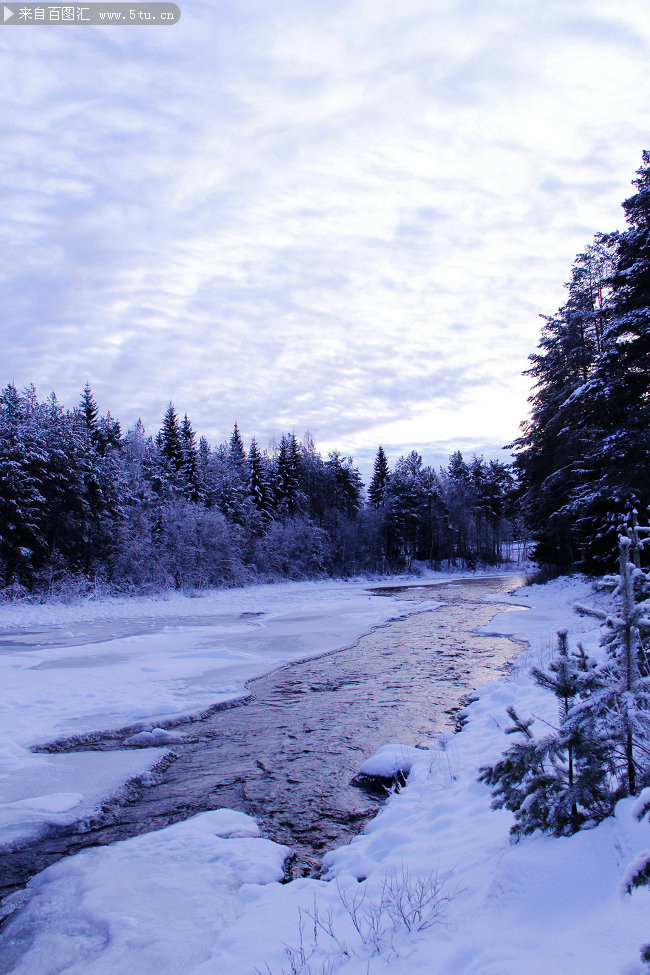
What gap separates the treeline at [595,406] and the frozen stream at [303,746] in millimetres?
5036

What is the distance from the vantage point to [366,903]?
3.95m

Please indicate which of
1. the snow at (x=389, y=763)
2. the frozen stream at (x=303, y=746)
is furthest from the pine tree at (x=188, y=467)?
the snow at (x=389, y=763)

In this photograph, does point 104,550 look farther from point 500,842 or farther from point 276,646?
point 500,842

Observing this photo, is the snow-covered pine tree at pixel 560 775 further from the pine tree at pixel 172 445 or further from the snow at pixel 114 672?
the pine tree at pixel 172 445

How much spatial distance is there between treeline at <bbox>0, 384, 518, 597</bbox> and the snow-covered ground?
26.7m

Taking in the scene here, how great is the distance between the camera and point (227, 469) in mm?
55844

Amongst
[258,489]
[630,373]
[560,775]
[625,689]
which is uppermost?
[630,373]

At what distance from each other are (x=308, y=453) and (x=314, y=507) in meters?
8.37

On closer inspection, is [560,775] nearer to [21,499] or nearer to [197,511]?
[21,499]

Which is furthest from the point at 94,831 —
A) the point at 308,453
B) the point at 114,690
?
the point at 308,453

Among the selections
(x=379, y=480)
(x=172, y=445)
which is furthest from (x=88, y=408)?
(x=379, y=480)

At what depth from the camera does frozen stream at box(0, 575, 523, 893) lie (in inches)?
227

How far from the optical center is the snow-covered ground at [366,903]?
2.76m

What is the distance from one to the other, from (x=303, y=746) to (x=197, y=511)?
33.6 metres
